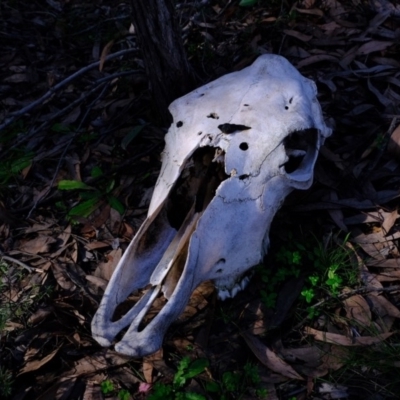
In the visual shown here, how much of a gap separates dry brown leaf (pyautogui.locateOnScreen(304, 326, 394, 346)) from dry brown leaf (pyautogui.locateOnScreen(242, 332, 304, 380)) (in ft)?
0.71

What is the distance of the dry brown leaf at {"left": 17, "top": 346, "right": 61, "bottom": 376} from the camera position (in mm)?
2793

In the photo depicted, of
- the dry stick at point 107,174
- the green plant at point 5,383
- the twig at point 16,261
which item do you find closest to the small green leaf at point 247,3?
the dry stick at point 107,174

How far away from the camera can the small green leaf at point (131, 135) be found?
11.7ft

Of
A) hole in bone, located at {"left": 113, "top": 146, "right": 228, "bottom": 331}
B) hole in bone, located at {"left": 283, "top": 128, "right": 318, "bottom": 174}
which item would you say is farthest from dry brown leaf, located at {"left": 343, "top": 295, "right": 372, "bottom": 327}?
hole in bone, located at {"left": 113, "top": 146, "right": 228, "bottom": 331}

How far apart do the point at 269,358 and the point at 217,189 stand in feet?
2.91

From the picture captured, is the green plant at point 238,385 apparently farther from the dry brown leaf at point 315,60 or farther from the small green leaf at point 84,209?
the dry brown leaf at point 315,60

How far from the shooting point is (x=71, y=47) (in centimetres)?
448

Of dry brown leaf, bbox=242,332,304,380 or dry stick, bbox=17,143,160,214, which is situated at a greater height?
dry stick, bbox=17,143,160,214

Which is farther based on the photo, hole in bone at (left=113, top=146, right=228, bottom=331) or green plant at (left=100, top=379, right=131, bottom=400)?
hole in bone at (left=113, top=146, right=228, bottom=331)

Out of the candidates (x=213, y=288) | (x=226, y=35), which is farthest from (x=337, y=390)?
(x=226, y=35)

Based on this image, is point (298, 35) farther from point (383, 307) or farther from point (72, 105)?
point (383, 307)

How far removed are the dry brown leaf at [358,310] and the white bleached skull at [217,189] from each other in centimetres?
52

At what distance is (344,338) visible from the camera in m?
2.77

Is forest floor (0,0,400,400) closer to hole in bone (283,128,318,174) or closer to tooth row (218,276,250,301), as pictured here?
tooth row (218,276,250,301)
